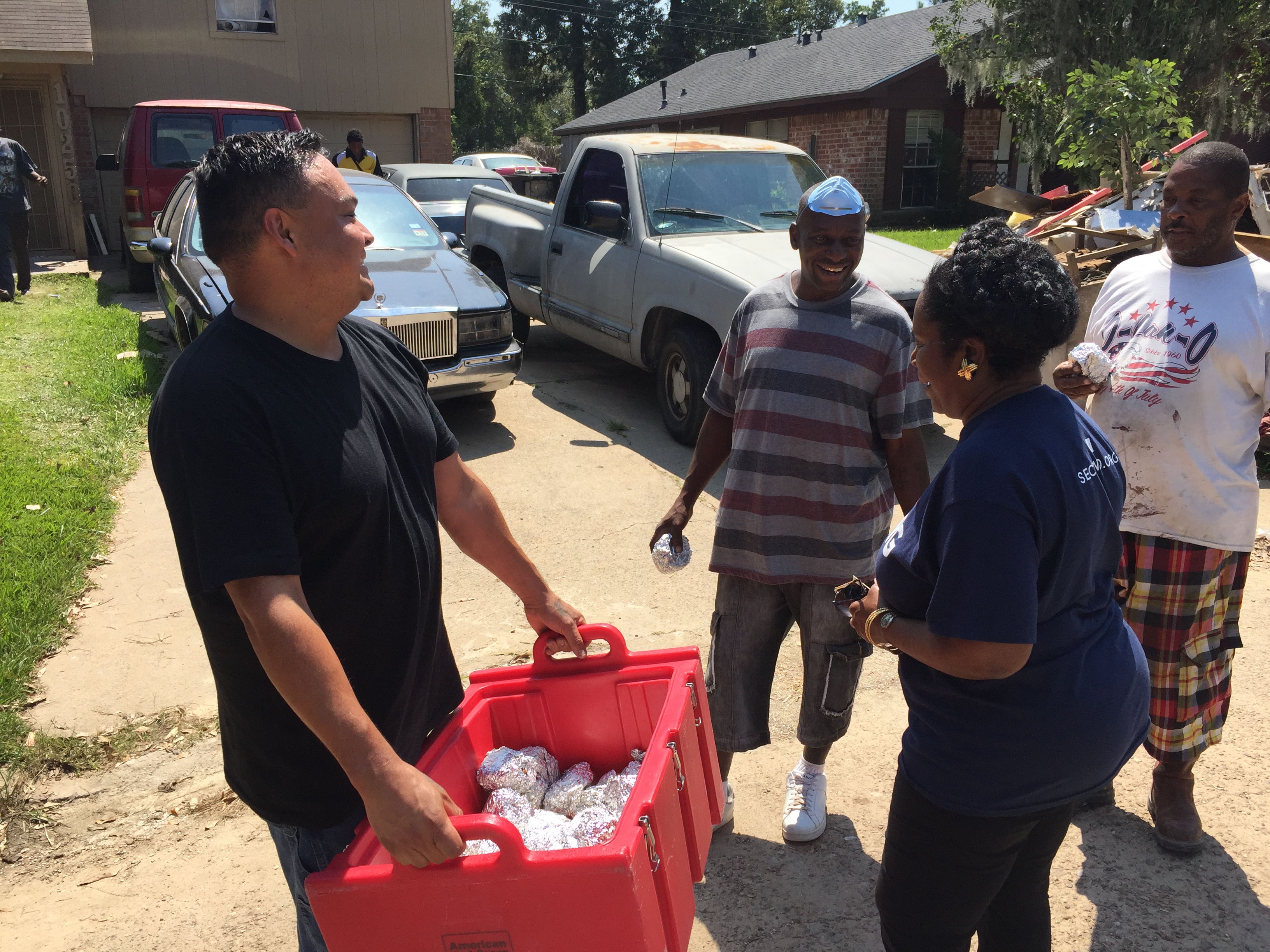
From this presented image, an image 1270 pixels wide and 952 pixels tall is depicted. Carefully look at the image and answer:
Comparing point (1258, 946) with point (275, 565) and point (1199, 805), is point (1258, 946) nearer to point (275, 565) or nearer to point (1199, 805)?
point (1199, 805)

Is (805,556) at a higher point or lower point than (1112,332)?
Result: lower

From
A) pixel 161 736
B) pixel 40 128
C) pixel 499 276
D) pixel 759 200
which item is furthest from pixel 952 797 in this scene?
pixel 40 128

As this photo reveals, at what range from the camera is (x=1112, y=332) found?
118 inches

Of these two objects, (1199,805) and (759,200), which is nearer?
(1199,805)

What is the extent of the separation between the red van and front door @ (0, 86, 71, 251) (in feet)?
10.9

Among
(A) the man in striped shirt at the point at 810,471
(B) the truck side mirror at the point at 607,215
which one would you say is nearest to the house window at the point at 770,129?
(B) the truck side mirror at the point at 607,215

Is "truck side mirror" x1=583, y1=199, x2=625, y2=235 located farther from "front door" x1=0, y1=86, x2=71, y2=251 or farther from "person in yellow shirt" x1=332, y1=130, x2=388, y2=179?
"front door" x1=0, y1=86, x2=71, y2=251

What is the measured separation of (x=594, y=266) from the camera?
24.6 ft

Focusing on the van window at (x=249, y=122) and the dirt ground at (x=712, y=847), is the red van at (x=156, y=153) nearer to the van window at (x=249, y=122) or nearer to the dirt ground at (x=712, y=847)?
the van window at (x=249, y=122)

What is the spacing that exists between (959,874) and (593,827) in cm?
73

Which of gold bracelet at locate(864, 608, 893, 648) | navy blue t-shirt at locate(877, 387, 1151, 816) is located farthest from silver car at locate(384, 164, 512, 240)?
navy blue t-shirt at locate(877, 387, 1151, 816)

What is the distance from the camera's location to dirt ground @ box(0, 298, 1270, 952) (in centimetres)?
273

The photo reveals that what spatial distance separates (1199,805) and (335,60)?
19.5m

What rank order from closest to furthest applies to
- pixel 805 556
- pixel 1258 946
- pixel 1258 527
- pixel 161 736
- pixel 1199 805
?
1. pixel 1258 946
2. pixel 805 556
3. pixel 1199 805
4. pixel 161 736
5. pixel 1258 527
